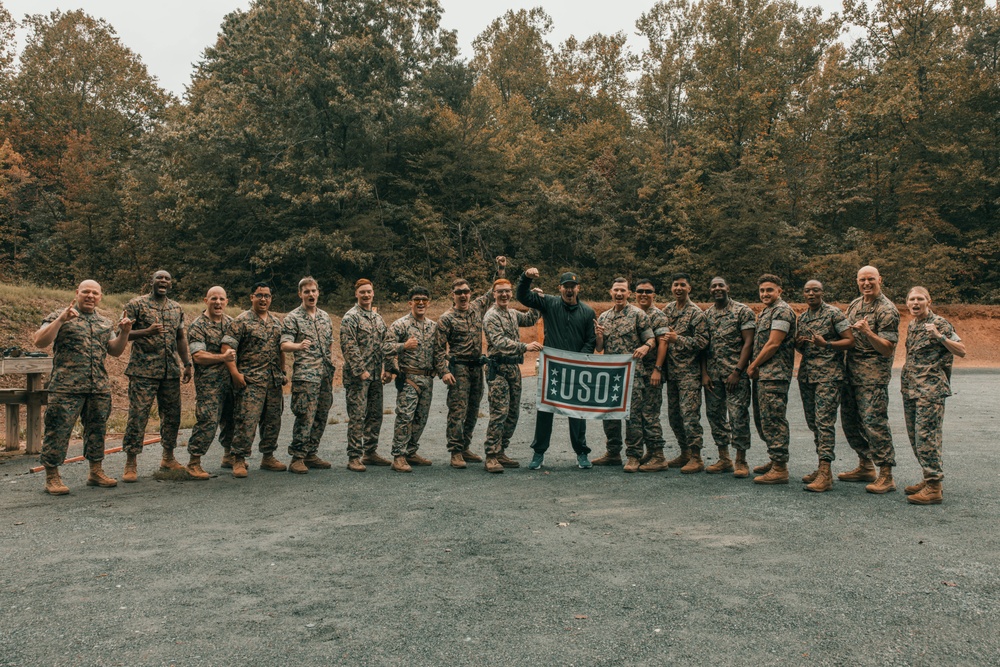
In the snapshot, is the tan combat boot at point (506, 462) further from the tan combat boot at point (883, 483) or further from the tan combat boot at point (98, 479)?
the tan combat boot at point (98, 479)

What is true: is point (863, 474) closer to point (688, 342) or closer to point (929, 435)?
point (929, 435)

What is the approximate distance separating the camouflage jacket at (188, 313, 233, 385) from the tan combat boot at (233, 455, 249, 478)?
0.91 meters

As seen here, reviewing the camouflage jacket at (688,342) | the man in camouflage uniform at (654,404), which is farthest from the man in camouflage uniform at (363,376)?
the camouflage jacket at (688,342)

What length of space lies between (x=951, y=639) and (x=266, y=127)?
38.9 m

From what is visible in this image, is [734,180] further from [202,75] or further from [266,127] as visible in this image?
[202,75]

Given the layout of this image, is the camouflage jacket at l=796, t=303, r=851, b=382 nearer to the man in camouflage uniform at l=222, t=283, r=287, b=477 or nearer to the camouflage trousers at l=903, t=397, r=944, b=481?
the camouflage trousers at l=903, t=397, r=944, b=481

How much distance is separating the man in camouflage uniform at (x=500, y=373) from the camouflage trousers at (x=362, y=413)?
56.6 inches

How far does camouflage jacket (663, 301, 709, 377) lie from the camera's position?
334 inches

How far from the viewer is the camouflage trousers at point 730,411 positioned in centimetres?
822

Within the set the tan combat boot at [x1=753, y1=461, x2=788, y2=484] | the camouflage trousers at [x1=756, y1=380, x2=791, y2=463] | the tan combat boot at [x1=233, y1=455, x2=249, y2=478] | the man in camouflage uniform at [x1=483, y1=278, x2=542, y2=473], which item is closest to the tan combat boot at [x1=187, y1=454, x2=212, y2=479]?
the tan combat boot at [x1=233, y1=455, x2=249, y2=478]

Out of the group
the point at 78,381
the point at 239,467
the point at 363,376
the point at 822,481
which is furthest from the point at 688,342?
the point at 78,381

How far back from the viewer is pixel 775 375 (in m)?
7.87

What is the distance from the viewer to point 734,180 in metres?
41.9

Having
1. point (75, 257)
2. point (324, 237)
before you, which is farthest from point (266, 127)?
point (75, 257)
